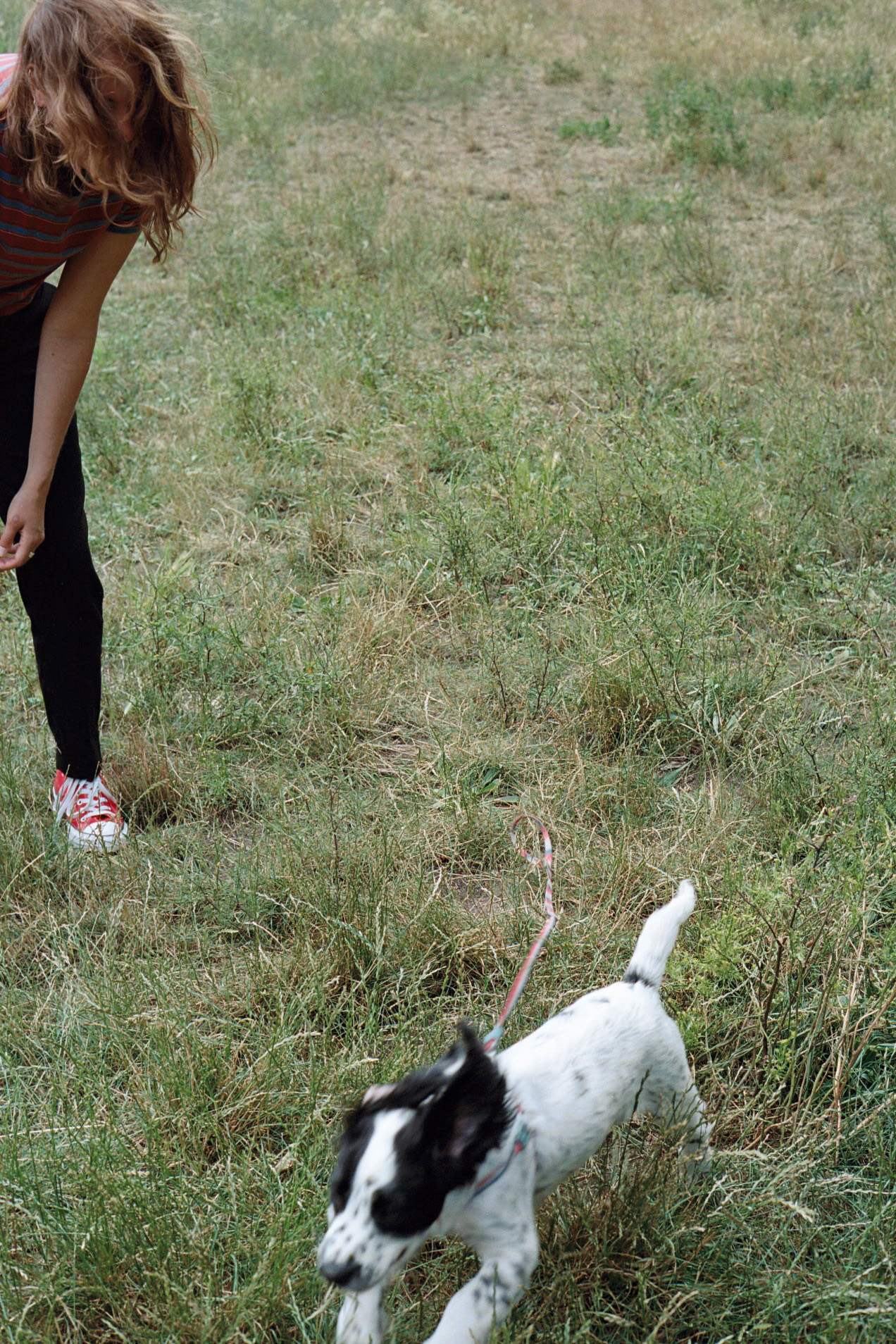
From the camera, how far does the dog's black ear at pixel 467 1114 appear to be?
52.5 inches

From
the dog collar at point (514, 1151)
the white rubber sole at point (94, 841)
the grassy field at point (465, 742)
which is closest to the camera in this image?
the dog collar at point (514, 1151)

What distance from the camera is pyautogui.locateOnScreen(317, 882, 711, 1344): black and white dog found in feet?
4.31

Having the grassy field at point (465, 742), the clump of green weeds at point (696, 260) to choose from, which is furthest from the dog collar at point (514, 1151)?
the clump of green weeds at point (696, 260)

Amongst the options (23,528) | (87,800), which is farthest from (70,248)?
(87,800)

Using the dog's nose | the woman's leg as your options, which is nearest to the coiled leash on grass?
the dog's nose

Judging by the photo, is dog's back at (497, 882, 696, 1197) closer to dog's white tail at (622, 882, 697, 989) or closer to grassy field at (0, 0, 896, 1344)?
dog's white tail at (622, 882, 697, 989)

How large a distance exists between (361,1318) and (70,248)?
2061mm

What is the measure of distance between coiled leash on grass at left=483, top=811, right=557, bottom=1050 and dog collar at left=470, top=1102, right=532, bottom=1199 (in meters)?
→ 0.11

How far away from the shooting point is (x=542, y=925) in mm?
2361

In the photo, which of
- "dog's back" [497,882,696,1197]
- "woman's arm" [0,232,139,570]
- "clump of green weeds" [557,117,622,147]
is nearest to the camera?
"dog's back" [497,882,696,1197]

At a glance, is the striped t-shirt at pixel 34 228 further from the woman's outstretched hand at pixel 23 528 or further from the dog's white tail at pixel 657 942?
the dog's white tail at pixel 657 942

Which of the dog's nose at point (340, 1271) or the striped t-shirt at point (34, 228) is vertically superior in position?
the striped t-shirt at point (34, 228)

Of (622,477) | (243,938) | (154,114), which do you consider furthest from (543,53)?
(243,938)

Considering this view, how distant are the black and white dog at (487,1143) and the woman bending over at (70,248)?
1.37m
